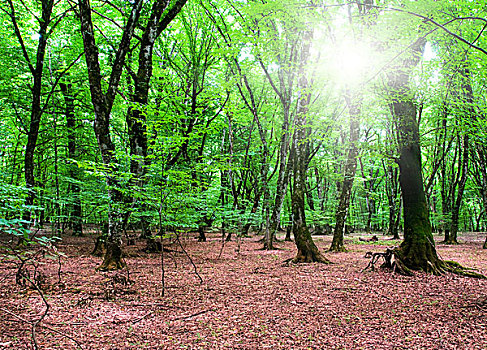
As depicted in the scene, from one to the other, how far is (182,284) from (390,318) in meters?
4.25

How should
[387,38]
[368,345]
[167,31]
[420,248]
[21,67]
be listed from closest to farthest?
[368,345] → [387,38] → [420,248] → [21,67] → [167,31]

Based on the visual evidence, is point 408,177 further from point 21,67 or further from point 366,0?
point 21,67

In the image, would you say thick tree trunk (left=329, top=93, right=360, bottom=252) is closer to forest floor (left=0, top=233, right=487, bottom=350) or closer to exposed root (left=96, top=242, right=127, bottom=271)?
forest floor (left=0, top=233, right=487, bottom=350)

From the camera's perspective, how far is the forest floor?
11.5 feet

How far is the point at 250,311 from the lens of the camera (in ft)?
15.1

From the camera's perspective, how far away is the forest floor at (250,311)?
3506 mm

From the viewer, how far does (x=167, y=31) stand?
1380 centimetres

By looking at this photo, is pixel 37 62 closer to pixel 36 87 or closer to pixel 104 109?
pixel 36 87

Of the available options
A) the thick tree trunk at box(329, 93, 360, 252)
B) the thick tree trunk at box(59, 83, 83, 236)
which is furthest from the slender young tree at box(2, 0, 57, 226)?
the thick tree trunk at box(329, 93, 360, 252)

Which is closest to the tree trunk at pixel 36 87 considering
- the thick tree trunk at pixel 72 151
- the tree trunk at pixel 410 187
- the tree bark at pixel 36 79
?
the tree bark at pixel 36 79

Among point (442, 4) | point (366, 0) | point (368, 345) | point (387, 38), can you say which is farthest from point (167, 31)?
point (368, 345)

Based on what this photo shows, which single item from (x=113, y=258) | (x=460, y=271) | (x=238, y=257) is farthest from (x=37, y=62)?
(x=460, y=271)

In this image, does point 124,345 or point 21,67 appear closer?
point 124,345

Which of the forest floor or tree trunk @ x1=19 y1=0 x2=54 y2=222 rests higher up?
tree trunk @ x1=19 y1=0 x2=54 y2=222
